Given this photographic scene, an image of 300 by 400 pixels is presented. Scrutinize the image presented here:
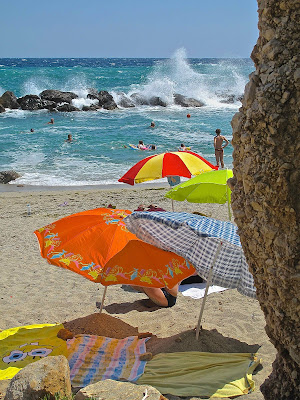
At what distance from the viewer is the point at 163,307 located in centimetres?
638

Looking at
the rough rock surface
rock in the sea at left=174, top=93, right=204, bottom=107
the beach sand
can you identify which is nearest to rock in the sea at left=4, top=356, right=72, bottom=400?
the beach sand

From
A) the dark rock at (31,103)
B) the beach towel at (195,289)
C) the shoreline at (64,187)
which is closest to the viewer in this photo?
the beach towel at (195,289)

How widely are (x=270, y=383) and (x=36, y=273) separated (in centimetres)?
522

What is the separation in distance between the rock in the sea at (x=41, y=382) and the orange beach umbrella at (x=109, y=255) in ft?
3.53

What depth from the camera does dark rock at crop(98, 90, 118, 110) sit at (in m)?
39.0

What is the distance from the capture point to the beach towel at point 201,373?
14.4 ft

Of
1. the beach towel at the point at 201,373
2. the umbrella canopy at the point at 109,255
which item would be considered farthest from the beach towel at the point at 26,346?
the beach towel at the point at 201,373

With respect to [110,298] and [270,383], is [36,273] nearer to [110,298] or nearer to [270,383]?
[110,298]

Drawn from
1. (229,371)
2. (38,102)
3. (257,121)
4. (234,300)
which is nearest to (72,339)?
(229,371)

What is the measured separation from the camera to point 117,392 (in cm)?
375

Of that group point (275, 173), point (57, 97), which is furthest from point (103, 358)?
point (57, 97)

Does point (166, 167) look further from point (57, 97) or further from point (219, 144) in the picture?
point (57, 97)

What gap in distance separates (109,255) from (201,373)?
149cm

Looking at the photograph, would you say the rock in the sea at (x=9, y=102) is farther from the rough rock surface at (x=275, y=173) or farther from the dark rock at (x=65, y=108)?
the rough rock surface at (x=275, y=173)
